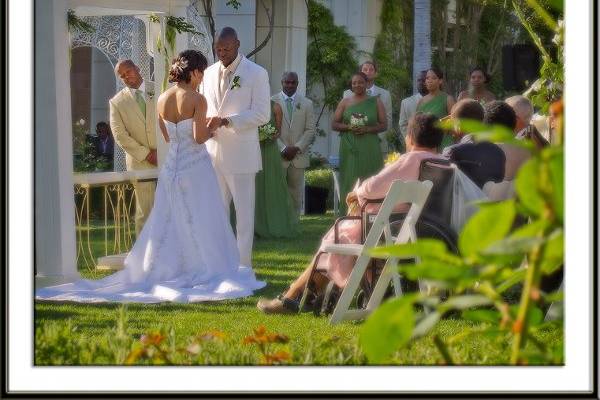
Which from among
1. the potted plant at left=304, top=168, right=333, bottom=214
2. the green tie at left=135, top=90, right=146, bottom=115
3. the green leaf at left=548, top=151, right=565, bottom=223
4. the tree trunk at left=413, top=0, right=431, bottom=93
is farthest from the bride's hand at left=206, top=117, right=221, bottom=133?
the tree trunk at left=413, top=0, right=431, bottom=93

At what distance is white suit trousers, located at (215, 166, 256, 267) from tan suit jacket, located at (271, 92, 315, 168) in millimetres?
3890

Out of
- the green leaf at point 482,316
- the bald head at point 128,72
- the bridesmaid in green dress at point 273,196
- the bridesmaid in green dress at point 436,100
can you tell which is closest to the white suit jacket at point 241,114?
the bald head at point 128,72

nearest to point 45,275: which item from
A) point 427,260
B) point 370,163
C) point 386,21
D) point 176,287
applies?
point 176,287

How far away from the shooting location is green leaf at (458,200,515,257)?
6.36 feet

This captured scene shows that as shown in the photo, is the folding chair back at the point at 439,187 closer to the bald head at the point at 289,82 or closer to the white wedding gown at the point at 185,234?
the white wedding gown at the point at 185,234

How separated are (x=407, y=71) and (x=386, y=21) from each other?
1628 millimetres

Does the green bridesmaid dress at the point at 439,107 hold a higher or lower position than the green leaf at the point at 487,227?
higher

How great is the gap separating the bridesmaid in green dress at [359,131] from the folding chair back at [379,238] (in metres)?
6.19

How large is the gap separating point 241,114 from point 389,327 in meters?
7.38

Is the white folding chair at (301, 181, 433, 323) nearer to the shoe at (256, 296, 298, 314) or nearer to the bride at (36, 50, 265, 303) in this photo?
the shoe at (256, 296, 298, 314)

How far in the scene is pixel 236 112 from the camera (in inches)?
372

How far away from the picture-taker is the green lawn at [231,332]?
12.3 ft

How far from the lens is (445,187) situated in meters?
7.08

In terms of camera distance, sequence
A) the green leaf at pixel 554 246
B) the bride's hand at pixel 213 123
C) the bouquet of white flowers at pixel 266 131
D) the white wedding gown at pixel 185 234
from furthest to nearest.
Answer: the bouquet of white flowers at pixel 266 131 < the bride's hand at pixel 213 123 < the white wedding gown at pixel 185 234 < the green leaf at pixel 554 246
